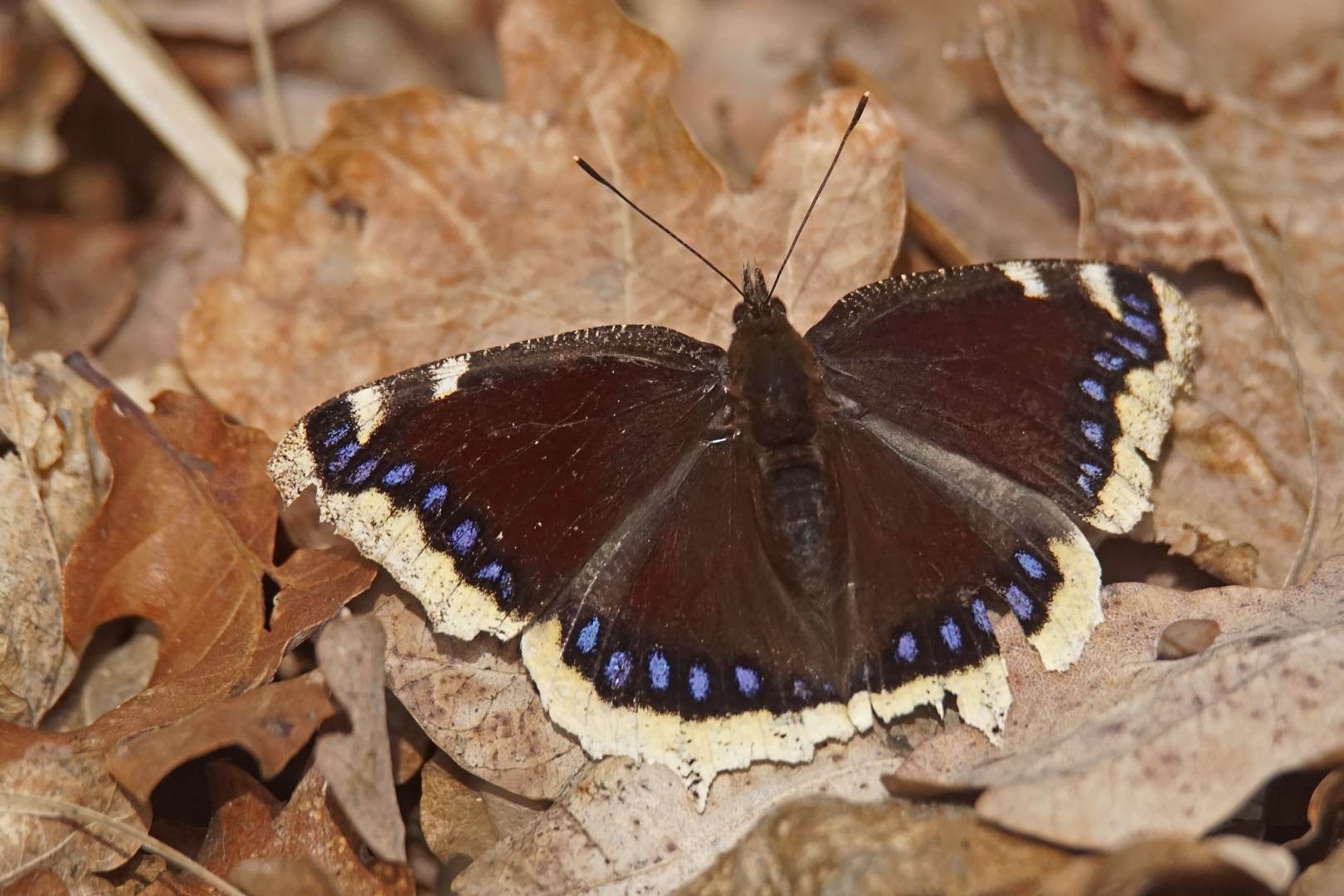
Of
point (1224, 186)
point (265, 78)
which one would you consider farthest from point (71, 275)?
point (1224, 186)

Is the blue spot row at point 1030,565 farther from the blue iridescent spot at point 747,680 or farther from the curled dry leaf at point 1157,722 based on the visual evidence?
the blue iridescent spot at point 747,680

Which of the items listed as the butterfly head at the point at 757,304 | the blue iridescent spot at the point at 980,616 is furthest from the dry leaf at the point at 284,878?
the butterfly head at the point at 757,304

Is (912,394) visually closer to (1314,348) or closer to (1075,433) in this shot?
(1075,433)

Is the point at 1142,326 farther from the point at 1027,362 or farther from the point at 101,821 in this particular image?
the point at 101,821

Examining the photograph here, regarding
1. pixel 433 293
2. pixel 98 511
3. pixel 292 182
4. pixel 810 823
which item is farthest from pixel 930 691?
pixel 292 182

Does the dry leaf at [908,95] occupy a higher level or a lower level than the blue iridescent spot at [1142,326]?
higher
